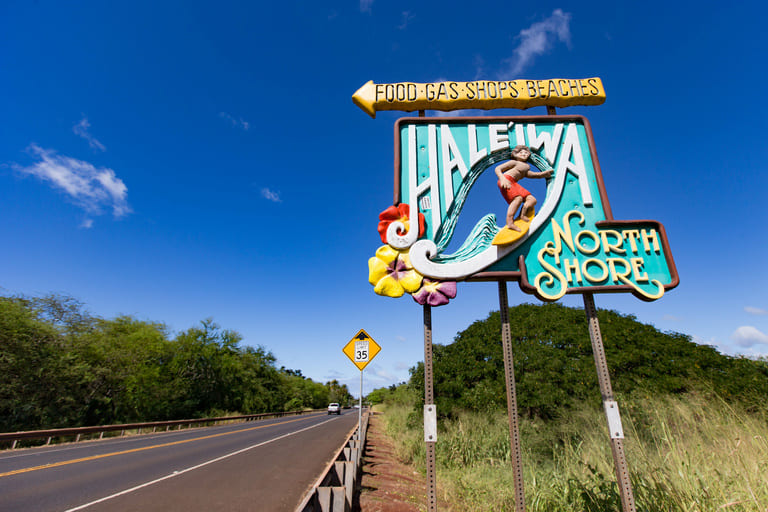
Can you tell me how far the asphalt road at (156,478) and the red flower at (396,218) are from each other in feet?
15.6

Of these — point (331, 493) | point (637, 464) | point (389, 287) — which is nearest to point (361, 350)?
point (389, 287)

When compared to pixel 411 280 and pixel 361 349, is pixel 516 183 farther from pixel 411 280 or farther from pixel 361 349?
pixel 361 349

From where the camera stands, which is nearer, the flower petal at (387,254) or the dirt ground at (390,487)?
the flower petal at (387,254)

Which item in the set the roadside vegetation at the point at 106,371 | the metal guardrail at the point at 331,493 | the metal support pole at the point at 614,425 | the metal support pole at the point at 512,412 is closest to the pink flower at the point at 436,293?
the metal support pole at the point at 512,412

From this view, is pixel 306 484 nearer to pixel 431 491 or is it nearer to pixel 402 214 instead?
pixel 431 491

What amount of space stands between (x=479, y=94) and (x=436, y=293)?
10.1 ft

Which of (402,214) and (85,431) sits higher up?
(402,214)

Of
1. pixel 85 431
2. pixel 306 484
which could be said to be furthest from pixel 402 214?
pixel 85 431

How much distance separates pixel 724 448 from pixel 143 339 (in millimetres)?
31283

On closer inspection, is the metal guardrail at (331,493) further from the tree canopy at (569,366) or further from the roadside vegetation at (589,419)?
the tree canopy at (569,366)

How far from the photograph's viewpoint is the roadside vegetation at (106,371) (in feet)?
49.5

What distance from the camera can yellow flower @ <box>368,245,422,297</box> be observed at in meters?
4.26

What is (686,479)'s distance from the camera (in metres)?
3.44

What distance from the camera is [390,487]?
6387mm
